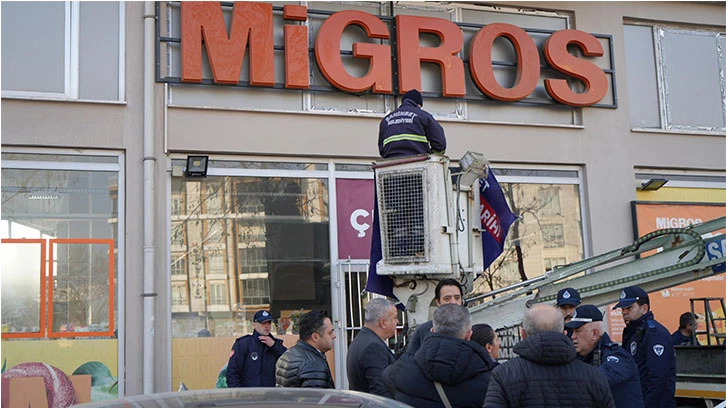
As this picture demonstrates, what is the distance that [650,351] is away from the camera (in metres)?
7.00

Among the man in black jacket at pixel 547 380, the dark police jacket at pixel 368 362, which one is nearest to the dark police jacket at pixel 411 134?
the dark police jacket at pixel 368 362

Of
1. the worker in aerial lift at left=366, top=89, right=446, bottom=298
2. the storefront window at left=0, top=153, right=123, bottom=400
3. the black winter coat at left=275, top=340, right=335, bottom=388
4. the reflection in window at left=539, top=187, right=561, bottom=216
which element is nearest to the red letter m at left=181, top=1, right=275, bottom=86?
the storefront window at left=0, top=153, right=123, bottom=400

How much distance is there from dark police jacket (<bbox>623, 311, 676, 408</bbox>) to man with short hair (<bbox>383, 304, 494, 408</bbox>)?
2.58 m

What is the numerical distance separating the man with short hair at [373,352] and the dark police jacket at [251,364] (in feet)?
8.89

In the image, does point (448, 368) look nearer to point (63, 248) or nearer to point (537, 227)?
point (63, 248)

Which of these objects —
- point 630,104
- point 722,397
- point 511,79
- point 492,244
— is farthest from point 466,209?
point 630,104

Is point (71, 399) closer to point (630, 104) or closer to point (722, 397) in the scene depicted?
point (722, 397)

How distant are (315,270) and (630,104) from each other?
5.77 meters

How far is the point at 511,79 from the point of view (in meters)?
12.9

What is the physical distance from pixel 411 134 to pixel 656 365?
10.1 ft

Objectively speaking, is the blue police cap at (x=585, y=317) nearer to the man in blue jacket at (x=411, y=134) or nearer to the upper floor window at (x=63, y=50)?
the man in blue jacket at (x=411, y=134)

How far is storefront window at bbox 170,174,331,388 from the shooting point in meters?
11.0

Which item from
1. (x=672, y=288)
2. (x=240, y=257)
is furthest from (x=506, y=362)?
(x=672, y=288)

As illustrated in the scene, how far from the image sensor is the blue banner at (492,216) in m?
8.62
